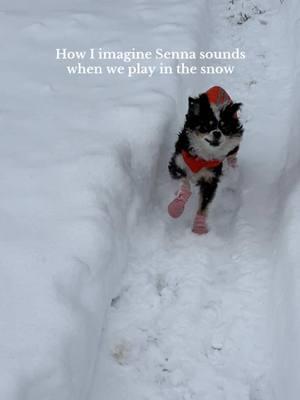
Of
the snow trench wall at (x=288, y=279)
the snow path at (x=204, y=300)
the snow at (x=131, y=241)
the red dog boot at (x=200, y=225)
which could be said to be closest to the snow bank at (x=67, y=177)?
the snow at (x=131, y=241)

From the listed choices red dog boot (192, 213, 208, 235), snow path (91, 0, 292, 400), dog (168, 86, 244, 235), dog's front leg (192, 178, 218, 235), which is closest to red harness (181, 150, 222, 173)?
dog (168, 86, 244, 235)

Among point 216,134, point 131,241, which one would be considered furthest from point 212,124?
point 131,241

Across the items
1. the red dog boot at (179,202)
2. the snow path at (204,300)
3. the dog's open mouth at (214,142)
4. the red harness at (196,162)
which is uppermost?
the dog's open mouth at (214,142)

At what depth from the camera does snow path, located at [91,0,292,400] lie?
3305 mm

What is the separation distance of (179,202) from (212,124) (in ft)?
2.17

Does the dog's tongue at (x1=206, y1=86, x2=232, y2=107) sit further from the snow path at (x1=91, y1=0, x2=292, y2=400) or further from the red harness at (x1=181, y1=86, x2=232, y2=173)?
the snow path at (x1=91, y1=0, x2=292, y2=400)

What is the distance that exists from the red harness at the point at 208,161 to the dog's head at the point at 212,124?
69 mm

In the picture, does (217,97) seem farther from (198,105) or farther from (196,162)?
(196,162)

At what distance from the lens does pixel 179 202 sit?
13.9 ft

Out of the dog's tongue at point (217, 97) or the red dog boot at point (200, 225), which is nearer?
the dog's tongue at point (217, 97)

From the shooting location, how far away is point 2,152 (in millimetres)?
4059

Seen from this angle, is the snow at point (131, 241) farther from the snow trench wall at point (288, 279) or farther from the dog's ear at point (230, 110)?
the dog's ear at point (230, 110)

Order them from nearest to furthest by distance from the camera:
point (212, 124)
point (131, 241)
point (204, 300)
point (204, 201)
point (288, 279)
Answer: point (288, 279) < point (204, 300) < point (212, 124) < point (131, 241) < point (204, 201)

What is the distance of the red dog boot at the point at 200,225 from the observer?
13.9 ft
